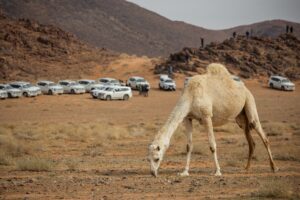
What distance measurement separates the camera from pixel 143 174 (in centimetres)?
1500

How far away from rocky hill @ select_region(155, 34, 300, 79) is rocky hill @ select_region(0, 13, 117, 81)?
52.3ft

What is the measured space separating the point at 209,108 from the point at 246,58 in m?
69.6

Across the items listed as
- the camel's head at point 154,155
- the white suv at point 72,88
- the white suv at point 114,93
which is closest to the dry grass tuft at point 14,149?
the camel's head at point 154,155

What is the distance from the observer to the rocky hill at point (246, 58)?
80562 millimetres

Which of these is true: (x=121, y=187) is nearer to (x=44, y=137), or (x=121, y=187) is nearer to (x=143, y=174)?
(x=143, y=174)

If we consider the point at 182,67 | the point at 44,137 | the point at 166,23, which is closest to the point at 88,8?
the point at 166,23

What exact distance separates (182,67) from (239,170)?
65997mm

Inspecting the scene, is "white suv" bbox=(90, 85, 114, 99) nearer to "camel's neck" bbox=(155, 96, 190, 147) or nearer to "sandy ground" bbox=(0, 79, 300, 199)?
"sandy ground" bbox=(0, 79, 300, 199)

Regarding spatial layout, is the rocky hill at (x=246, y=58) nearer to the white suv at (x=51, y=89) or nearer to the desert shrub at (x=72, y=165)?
the white suv at (x=51, y=89)

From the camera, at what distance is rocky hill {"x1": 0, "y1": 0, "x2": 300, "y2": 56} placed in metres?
145

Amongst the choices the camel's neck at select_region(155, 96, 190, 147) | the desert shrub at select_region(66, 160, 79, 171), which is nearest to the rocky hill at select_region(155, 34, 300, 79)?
the desert shrub at select_region(66, 160, 79, 171)

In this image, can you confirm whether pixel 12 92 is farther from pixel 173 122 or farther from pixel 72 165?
pixel 173 122

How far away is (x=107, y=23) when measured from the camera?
15438 centimetres

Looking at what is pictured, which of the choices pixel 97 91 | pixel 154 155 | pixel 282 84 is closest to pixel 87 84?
pixel 97 91
